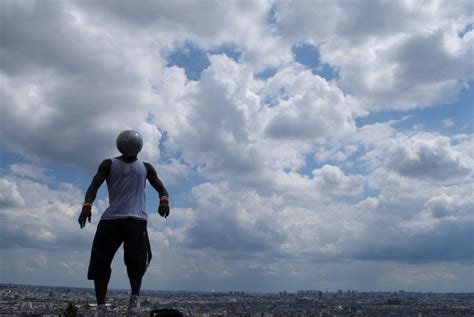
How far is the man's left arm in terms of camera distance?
7660mm

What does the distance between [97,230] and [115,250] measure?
1.18 feet

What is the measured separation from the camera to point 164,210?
25.1ft

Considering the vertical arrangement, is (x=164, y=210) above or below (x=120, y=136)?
below

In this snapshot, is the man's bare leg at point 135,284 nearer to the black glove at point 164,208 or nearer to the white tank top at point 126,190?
the white tank top at point 126,190

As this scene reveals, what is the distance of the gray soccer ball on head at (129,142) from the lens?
7.39 metres

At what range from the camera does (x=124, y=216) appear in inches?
282

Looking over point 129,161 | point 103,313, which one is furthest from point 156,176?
point 103,313

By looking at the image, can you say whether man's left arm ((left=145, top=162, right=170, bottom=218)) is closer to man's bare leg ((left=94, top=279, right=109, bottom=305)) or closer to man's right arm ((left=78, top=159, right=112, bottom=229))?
man's right arm ((left=78, top=159, right=112, bottom=229))

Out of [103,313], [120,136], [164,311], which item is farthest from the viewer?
[120,136]

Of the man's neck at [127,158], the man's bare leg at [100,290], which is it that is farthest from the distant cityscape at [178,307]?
the man's neck at [127,158]

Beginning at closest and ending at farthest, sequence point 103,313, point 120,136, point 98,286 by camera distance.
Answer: point 103,313 < point 98,286 < point 120,136

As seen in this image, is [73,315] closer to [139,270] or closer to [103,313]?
[103,313]

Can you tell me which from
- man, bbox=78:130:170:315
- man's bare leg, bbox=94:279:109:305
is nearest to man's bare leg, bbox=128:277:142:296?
man, bbox=78:130:170:315

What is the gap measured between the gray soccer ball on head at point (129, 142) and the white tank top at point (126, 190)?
0.17 meters
